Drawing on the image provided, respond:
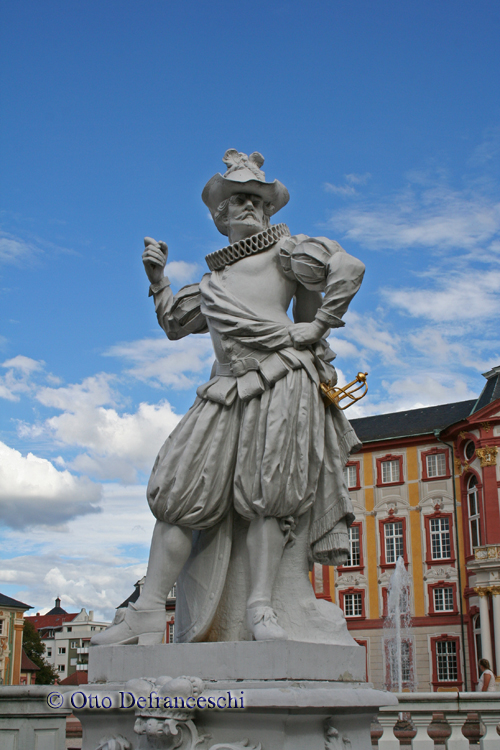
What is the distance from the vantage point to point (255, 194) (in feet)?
16.0

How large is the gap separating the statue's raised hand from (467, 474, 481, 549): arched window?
38.6m

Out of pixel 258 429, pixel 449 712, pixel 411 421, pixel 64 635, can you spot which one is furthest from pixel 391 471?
pixel 64 635

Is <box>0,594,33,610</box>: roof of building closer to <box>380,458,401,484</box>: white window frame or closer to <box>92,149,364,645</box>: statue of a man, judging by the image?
<box>380,458,401,484</box>: white window frame

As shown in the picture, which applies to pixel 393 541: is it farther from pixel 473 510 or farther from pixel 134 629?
pixel 134 629

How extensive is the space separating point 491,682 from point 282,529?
8499 mm

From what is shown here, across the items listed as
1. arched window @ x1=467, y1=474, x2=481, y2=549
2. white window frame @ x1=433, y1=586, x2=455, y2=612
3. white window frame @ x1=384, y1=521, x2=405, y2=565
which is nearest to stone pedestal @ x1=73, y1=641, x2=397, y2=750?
arched window @ x1=467, y1=474, x2=481, y2=549

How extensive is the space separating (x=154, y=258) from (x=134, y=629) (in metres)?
2.27

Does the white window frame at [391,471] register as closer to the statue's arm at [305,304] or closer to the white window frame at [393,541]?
the white window frame at [393,541]

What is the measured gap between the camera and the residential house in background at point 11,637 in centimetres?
4694

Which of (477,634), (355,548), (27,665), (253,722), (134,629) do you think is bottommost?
(27,665)

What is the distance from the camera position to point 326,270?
4.54 meters

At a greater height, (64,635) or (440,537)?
(440,537)

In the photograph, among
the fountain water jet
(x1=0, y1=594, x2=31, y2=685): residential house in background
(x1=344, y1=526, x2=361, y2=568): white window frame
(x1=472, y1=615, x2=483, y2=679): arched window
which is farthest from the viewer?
(x1=0, y1=594, x2=31, y2=685): residential house in background

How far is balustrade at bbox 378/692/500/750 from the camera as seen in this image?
5344 mm
